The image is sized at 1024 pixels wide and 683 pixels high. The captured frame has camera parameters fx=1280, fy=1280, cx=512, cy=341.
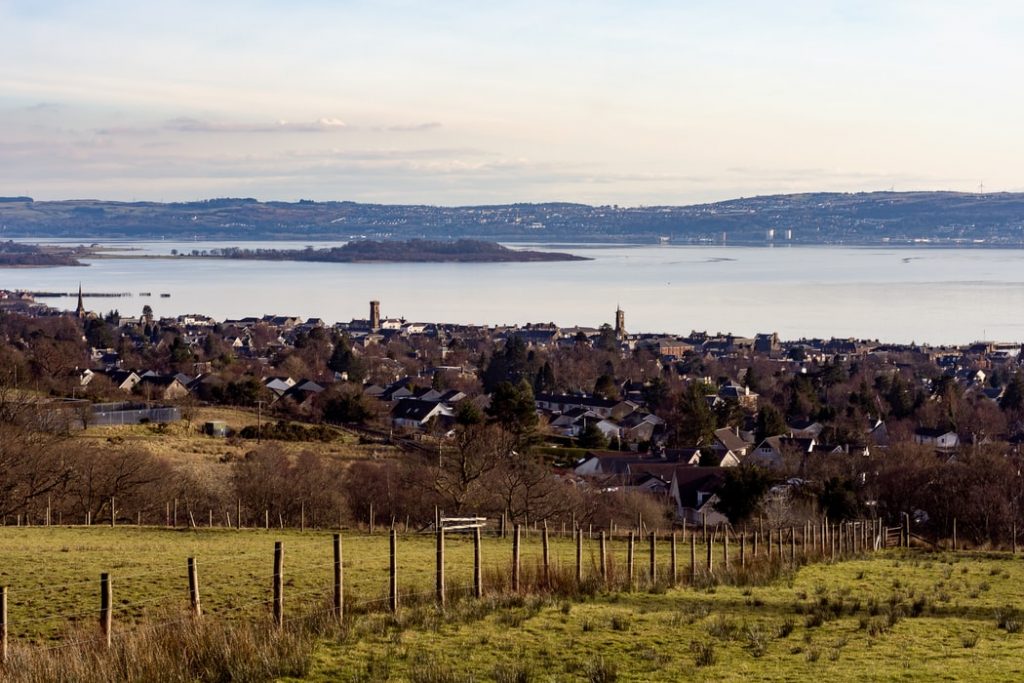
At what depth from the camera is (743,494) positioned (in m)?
34.4

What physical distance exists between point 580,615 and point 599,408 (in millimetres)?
58395

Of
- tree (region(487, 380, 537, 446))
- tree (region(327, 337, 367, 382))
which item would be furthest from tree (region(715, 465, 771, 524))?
tree (region(327, 337, 367, 382))

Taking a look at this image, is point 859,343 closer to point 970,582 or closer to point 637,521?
point 637,521

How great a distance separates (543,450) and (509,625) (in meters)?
41.9

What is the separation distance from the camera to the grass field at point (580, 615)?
363 inches

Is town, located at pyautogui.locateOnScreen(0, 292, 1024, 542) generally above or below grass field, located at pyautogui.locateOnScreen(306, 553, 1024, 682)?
below

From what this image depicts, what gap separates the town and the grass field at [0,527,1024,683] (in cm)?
1250

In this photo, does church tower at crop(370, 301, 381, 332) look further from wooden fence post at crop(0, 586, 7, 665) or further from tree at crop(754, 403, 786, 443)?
wooden fence post at crop(0, 586, 7, 665)

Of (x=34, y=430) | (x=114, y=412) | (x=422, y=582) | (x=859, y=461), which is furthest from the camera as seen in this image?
(x=114, y=412)

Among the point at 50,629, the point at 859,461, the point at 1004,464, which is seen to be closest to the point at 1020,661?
the point at 50,629

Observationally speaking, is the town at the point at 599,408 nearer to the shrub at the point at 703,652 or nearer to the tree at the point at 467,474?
the tree at the point at 467,474

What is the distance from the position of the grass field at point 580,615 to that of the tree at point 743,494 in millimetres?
15172

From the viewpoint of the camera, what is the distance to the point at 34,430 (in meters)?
34.4

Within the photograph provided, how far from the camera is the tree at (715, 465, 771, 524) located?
34.3 m
